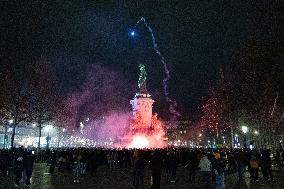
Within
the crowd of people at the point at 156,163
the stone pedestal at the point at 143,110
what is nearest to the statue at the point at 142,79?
the stone pedestal at the point at 143,110

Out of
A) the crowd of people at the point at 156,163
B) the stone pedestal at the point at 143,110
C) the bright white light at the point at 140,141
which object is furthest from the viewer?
the stone pedestal at the point at 143,110

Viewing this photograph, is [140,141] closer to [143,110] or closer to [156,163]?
[143,110]

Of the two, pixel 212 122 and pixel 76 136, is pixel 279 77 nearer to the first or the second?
pixel 212 122

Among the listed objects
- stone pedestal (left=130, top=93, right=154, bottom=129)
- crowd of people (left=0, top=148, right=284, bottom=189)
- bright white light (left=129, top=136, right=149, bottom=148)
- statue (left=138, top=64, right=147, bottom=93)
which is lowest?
crowd of people (left=0, top=148, right=284, bottom=189)

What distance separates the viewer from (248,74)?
48656 millimetres

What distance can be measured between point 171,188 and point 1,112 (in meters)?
42.6

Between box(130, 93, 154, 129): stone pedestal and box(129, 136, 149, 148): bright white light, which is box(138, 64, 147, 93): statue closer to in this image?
box(130, 93, 154, 129): stone pedestal

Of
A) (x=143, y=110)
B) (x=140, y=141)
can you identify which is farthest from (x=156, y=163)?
(x=143, y=110)

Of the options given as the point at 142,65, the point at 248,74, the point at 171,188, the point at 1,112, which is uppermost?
the point at 142,65

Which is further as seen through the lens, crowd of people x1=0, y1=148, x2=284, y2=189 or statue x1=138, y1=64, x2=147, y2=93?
statue x1=138, y1=64, x2=147, y2=93

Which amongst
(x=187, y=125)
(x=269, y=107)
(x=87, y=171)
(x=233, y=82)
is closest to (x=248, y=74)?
(x=269, y=107)

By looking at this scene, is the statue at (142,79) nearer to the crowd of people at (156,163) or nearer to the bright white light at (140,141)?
the bright white light at (140,141)

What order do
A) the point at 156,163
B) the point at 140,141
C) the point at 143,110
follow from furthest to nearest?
the point at 143,110
the point at 140,141
the point at 156,163

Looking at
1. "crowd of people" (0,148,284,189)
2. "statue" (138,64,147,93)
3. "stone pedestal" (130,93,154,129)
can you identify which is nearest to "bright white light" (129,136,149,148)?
"stone pedestal" (130,93,154,129)
